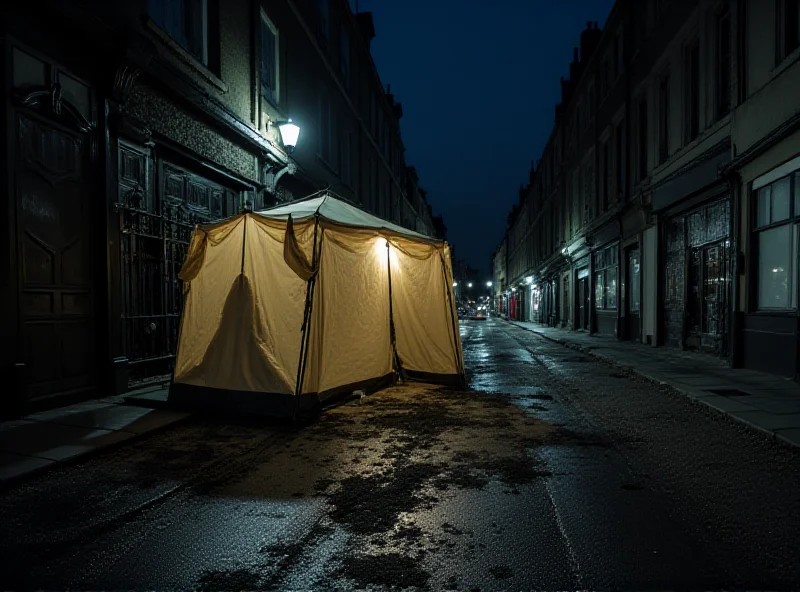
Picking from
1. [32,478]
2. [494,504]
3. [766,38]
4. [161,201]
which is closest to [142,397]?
[32,478]

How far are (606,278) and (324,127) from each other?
13.1 meters

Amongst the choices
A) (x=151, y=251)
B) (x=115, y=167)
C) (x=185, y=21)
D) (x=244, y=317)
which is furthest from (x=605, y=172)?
(x=115, y=167)

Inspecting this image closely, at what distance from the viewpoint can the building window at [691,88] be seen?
44.1ft

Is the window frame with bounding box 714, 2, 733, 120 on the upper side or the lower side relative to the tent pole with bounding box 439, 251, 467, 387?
upper

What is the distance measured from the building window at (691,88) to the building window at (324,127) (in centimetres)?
1099

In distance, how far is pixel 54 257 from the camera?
262 inches

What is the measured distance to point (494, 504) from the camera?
3629 millimetres

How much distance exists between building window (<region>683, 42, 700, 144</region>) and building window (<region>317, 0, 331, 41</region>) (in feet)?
37.3

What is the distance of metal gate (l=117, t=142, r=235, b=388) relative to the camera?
7.89 meters

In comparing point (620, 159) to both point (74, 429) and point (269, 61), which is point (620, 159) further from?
point (74, 429)

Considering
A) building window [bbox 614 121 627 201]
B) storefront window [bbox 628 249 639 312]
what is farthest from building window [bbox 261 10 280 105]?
storefront window [bbox 628 249 639 312]

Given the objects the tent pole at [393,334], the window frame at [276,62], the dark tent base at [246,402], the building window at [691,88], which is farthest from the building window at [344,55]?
the dark tent base at [246,402]

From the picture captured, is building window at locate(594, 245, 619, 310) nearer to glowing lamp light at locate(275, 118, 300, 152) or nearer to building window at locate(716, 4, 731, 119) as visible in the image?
building window at locate(716, 4, 731, 119)

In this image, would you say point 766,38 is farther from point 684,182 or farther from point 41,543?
point 41,543
